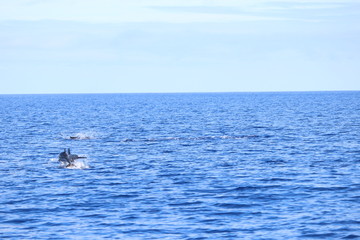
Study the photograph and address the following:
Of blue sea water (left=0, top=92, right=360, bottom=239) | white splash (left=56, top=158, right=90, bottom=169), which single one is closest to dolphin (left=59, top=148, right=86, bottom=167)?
white splash (left=56, top=158, right=90, bottom=169)

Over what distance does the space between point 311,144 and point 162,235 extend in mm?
40837

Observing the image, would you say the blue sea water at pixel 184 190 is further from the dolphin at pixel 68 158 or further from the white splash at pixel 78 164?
the dolphin at pixel 68 158

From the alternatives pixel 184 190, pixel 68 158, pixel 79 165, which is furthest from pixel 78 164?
pixel 184 190

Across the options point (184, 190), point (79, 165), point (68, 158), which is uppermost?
point (68, 158)

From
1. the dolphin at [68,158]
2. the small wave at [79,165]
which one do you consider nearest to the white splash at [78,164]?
the small wave at [79,165]

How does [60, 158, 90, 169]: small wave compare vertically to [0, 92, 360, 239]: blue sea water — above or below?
above

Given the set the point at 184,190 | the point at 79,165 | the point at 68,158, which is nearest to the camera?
the point at 184,190

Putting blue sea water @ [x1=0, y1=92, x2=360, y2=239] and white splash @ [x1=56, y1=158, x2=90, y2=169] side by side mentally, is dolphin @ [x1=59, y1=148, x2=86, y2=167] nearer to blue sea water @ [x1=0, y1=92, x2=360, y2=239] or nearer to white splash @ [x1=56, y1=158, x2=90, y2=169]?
white splash @ [x1=56, y1=158, x2=90, y2=169]

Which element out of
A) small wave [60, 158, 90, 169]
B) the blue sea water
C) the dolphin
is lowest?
the blue sea water

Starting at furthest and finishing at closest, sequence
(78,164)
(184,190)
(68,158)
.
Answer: (78,164) < (68,158) < (184,190)

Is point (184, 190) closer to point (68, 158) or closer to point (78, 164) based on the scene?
point (68, 158)

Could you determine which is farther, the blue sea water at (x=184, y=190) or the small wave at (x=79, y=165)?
the small wave at (x=79, y=165)

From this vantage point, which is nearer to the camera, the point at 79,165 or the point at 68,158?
the point at 68,158

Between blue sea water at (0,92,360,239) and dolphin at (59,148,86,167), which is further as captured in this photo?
dolphin at (59,148,86,167)
